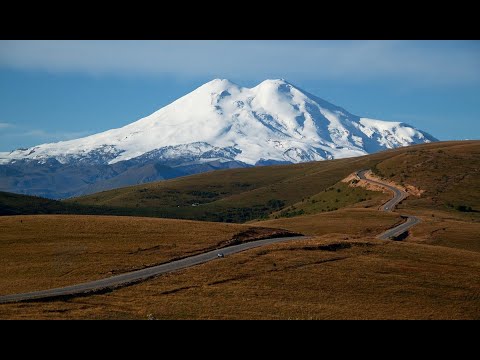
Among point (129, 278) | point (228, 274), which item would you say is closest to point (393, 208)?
point (228, 274)

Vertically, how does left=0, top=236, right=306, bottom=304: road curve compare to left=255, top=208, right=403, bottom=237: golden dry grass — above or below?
above

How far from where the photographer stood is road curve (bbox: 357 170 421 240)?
90.8 m

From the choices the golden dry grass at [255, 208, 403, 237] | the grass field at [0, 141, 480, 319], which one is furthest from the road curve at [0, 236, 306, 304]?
the golden dry grass at [255, 208, 403, 237]

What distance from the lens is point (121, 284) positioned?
142 ft

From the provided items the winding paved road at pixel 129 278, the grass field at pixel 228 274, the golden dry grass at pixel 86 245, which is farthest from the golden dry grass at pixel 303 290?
the golden dry grass at pixel 86 245

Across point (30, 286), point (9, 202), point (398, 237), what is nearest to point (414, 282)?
point (30, 286)

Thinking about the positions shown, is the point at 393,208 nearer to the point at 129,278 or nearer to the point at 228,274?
the point at 228,274

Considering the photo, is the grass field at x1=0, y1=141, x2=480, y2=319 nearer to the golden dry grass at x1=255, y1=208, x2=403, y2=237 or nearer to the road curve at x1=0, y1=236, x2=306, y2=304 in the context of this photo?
the road curve at x1=0, y1=236, x2=306, y2=304

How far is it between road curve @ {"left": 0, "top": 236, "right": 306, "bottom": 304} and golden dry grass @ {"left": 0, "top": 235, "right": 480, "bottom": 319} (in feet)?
4.53
